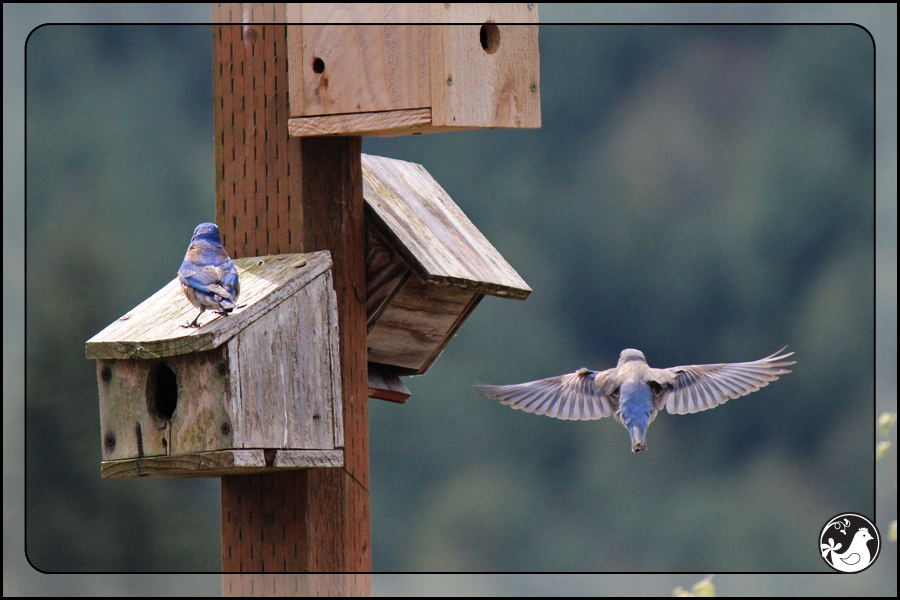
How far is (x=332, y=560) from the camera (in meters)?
3.33

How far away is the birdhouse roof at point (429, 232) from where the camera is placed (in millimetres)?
3523

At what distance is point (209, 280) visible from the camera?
3.01 m

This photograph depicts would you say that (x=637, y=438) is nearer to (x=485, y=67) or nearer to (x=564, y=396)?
(x=564, y=396)

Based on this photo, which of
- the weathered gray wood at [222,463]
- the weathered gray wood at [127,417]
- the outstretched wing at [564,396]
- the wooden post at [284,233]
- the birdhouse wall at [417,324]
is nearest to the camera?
the weathered gray wood at [222,463]

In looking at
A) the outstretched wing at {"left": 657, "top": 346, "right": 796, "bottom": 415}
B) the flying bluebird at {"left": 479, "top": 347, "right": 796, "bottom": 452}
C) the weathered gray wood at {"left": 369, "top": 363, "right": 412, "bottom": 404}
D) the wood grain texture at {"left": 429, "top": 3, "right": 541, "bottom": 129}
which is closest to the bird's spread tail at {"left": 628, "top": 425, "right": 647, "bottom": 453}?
the flying bluebird at {"left": 479, "top": 347, "right": 796, "bottom": 452}

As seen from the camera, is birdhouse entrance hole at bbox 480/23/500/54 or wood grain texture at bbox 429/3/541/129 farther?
birdhouse entrance hole at bbox 480/23/500/54

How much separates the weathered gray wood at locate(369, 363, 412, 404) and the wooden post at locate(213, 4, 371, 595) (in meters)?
0.55

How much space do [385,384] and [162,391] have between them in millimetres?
1038

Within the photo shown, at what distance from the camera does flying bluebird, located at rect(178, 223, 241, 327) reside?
9.82ft

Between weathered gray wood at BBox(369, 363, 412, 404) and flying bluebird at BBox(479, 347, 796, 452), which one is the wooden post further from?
flying bluebird at BBox(479, 347, 796, 452)

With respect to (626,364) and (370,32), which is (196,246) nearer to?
(370,32)

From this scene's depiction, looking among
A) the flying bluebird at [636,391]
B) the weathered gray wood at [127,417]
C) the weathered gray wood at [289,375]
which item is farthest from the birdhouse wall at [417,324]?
the weathered gray wood at [127,417]

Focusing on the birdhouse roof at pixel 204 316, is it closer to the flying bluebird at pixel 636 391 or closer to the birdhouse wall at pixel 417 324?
the birdhouse wall at pixel 417 324

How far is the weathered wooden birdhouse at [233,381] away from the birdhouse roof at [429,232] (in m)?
0.35
